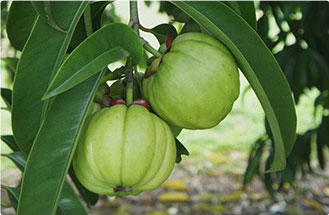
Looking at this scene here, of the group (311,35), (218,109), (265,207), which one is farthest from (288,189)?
(218,109)

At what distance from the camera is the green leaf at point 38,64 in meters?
0.81

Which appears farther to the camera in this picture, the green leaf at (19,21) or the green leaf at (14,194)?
the green leaf at (14,194)

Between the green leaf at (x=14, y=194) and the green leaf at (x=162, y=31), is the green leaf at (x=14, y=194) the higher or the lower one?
the lower one

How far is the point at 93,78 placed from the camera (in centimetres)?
83

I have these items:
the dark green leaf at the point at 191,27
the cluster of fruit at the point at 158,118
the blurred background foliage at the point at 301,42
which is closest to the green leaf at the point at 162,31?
the dark green leaf at the point at 191,27

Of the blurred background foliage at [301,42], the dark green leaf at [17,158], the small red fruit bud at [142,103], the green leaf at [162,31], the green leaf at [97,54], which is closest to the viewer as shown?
the green leaf at [97,54]

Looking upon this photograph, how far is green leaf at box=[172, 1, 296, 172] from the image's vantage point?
81 centimetres

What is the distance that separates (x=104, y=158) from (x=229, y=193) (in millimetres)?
3201

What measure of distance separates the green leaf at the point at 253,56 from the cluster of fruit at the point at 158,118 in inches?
0.9

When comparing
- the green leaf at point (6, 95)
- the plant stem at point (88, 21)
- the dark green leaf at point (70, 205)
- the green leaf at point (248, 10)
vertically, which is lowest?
Result: the dark green leaf at point (70, 205)

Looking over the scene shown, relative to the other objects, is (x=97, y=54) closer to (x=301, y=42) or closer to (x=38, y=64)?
(x=38, y=64)

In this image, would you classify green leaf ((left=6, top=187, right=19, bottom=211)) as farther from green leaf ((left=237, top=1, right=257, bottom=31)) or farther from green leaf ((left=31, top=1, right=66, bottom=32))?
green leaf ((left=237, top=1, right=257, bottom=31))

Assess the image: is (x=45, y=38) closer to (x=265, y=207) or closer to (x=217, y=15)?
(x=217, y=15)

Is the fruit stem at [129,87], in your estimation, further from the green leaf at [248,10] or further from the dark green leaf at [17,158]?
the dark green leaf at [17,158]
